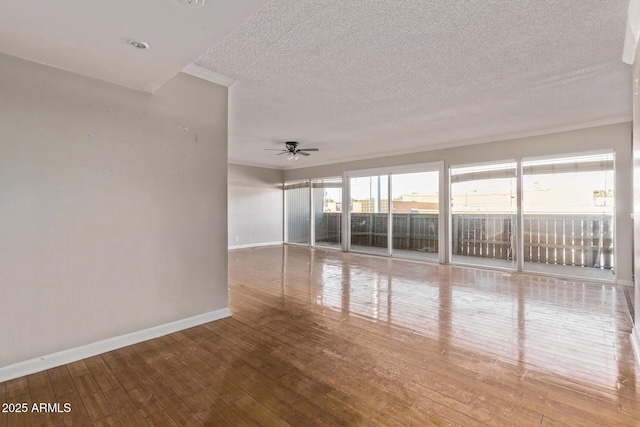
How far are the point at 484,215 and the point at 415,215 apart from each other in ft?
4.95

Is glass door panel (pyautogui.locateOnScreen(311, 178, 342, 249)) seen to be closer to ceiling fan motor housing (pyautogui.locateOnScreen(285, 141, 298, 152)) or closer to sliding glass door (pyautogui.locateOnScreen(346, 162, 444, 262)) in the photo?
sliding glass door (pyautogui.locateOnScreen(346, 162, 444, 262))

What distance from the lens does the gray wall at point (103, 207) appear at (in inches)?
83.0

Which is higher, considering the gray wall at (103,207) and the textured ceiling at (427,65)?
the textured ceiling at (427,65)

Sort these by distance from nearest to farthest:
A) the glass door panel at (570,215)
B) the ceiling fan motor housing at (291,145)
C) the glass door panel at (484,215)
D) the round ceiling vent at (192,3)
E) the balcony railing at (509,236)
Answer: the round ceiling vent at (192,3), the glass door panel at (570,215), the balcony railing at (509,236), the glass door panel at (484,215), the ceiling fan motor housing at (291,145)

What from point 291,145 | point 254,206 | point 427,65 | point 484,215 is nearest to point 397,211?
point 484,215

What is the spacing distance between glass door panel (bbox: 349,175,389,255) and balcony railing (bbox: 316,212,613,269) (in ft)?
0.09

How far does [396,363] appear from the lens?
2.27 meters

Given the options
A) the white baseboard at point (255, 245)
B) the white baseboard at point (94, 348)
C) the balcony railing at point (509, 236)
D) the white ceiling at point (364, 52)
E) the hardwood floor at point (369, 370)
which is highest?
the white ceiling at point (364, 52)

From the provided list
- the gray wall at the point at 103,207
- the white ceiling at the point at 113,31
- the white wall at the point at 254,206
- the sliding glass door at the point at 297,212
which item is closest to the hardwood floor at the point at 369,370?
the gray wall at the point at 103,207

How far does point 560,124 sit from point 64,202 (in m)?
6.62

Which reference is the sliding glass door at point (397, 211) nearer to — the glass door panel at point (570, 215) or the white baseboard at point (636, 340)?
the glass door panel at point (570, 215)

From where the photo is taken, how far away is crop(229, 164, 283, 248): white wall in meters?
8.63

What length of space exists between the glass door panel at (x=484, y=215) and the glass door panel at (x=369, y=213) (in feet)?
5.56

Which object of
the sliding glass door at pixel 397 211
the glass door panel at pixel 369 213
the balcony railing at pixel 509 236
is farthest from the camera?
the glass door panel at pixel 369 213
